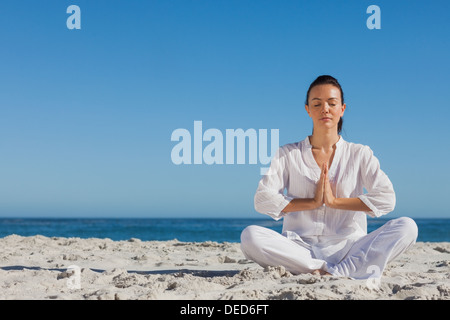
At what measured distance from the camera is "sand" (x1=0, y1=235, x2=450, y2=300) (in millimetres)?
2666

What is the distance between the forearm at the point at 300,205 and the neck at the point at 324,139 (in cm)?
51

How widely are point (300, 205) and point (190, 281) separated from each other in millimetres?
987

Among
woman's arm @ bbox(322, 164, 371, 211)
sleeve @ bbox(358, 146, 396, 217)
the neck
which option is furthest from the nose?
woman's arm @ bbox(322, 164, 371, 211)

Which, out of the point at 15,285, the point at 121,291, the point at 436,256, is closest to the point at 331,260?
the point at 121,291

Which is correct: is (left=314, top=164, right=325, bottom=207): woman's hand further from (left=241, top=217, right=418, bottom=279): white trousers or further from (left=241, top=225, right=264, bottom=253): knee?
(left=241, top=225, right=264, bottom=253): knee

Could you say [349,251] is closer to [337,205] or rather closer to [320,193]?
[337,205]

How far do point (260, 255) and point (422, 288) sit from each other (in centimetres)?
113

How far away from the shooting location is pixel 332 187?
3.58 meters

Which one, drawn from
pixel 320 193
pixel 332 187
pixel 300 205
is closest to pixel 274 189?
pixel 300 205

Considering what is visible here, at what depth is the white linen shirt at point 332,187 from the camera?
3453 mm

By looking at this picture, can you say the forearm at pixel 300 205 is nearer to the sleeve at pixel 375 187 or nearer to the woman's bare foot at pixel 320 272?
the sleeve at pixel 375 187

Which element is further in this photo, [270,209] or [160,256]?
[160,256]
